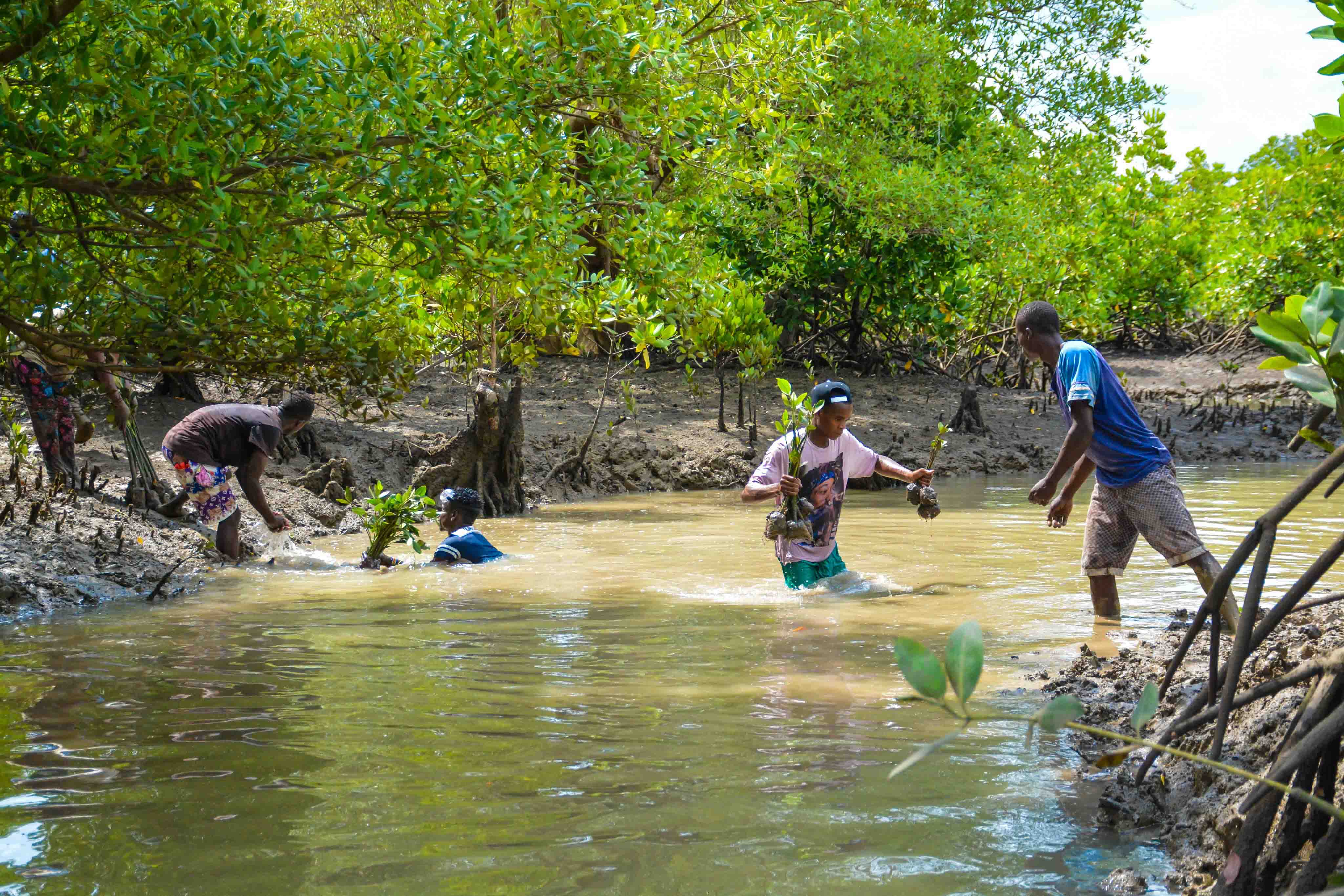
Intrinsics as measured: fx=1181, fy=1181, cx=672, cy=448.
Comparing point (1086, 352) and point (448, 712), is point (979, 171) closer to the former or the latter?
point (1086, 352)

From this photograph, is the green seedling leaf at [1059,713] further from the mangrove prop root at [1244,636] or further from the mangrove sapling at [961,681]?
the mangrove prop root at [1244,636]

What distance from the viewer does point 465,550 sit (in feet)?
30.6

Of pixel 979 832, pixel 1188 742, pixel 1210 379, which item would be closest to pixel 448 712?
pixel 979 832

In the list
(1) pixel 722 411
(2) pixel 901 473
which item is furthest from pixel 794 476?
(1) pixel 722 411

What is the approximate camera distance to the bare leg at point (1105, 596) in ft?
22.0

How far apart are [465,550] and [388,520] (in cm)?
64

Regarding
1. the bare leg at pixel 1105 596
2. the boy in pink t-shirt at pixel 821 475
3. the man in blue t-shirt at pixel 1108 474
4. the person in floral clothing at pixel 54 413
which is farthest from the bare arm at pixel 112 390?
the bare leg at pixel 1105 596

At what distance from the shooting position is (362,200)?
19.1ft

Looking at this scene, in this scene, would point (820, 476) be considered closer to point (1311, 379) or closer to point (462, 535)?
point (462, 535)

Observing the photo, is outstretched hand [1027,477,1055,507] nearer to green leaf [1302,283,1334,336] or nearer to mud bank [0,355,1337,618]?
green leaf [1302,283,1334,336]

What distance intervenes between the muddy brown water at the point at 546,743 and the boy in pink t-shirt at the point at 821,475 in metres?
0.23

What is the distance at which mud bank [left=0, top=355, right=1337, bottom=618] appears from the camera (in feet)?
27.9

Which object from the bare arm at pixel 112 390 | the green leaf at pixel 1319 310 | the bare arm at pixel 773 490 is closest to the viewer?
the green leaf at pixel 1319 310

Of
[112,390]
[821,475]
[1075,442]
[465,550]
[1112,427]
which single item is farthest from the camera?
[465,550]
